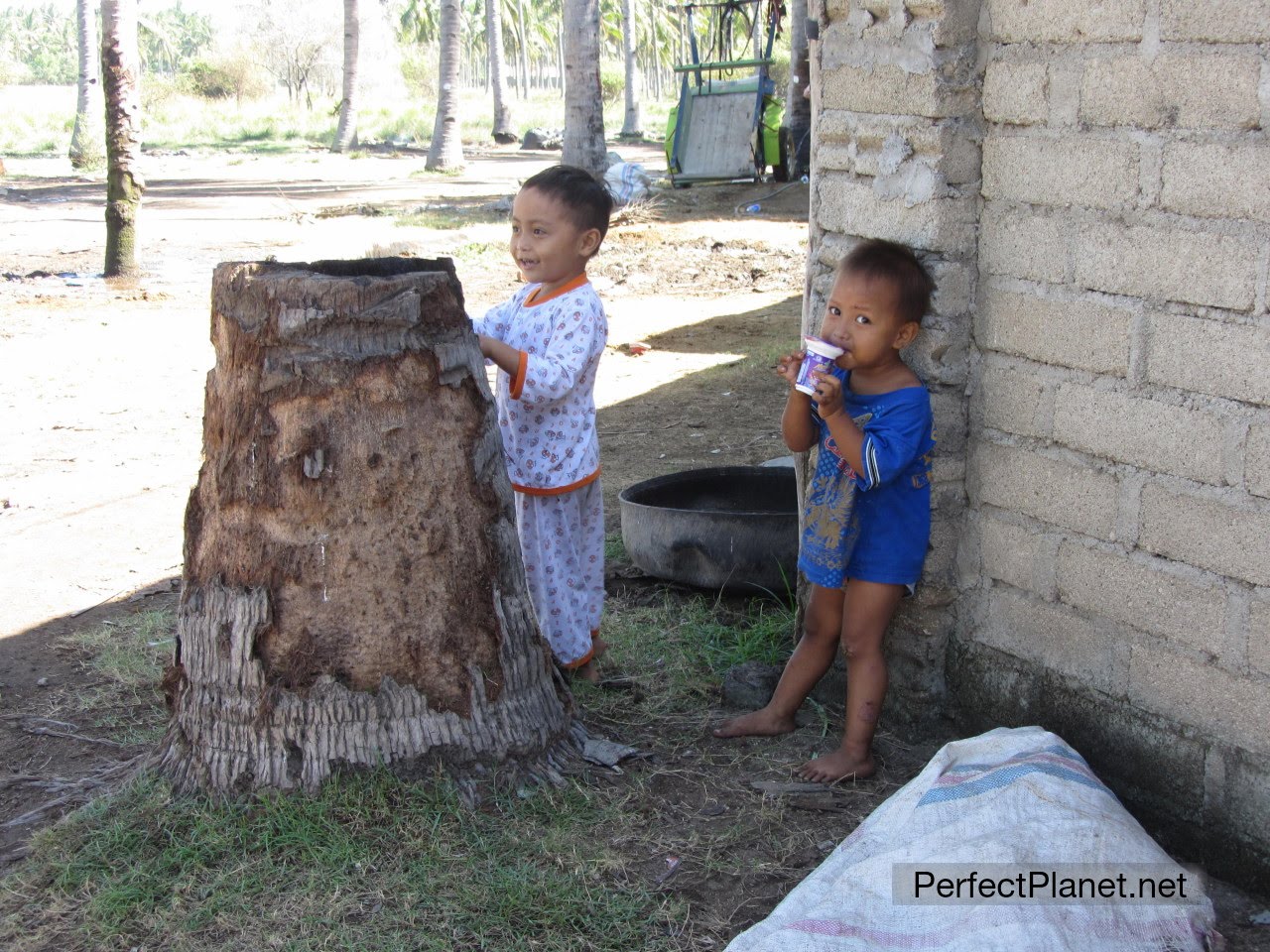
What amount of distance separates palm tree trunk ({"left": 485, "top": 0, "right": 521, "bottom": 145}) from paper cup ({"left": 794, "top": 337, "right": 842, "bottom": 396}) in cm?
3281

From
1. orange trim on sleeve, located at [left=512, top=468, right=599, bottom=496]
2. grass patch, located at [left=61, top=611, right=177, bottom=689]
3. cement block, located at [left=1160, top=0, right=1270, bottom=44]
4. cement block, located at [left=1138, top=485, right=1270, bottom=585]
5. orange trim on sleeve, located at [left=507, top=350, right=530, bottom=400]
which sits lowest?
grass patch, located at [left=61, top=611, right=177, bottom=689]

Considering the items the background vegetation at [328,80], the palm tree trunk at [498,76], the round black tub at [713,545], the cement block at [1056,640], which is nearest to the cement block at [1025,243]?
the cement block at [1056,640]

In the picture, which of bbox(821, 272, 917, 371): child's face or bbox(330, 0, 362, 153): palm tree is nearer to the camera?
bbox(821, 272, 917, 371): child's face

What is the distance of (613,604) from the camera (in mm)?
4508

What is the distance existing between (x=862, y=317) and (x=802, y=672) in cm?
100

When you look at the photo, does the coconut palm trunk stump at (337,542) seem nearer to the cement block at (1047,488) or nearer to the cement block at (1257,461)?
the cement block at (1047,488)

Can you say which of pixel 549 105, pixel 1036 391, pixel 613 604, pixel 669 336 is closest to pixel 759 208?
pixel 669 336

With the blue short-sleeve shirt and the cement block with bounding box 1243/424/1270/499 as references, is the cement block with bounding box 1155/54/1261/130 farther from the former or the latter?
the blue short-sleeve shirt

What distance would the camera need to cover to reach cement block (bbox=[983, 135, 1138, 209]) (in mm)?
2717

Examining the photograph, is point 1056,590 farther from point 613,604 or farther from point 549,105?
point 549,105

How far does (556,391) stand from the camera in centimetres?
327

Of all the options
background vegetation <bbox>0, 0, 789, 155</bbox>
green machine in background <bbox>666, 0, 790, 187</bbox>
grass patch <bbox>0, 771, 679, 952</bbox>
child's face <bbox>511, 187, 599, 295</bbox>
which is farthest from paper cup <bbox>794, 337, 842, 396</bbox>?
background vegetation <bbox>0, 0, 789, 155</bbox>

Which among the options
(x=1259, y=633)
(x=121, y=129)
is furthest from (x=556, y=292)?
(x=121, y=129)

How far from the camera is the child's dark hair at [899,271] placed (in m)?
3.01
